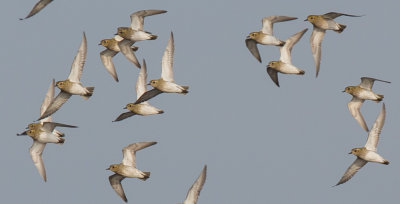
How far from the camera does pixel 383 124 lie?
5906 cm

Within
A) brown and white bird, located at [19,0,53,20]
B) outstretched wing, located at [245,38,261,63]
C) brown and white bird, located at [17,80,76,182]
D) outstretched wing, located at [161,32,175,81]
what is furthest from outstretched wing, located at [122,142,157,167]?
brown and white bird, located at [19,0,53,20]

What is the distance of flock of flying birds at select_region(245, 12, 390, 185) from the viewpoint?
193 feet

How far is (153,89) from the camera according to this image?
2320 inches

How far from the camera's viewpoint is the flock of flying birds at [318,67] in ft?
193

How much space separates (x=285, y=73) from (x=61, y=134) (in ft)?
40.1

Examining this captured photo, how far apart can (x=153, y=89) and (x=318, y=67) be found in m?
8.89

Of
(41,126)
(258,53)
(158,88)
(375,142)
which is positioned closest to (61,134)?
(41,126)

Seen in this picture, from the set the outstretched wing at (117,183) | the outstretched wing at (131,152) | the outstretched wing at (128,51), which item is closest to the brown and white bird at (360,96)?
Result: the outstretched wing at (131,152)

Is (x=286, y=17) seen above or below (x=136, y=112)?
above

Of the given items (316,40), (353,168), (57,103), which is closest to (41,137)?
(57,103)

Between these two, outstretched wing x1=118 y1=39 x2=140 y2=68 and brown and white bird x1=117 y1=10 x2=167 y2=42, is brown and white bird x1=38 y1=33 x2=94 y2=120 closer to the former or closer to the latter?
brown and white bird x1=117 y1=10 x2=167 y2=42

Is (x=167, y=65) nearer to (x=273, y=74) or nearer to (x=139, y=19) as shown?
(x=139, y=19)

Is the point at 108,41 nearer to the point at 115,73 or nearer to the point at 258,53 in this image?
the point at 115,73

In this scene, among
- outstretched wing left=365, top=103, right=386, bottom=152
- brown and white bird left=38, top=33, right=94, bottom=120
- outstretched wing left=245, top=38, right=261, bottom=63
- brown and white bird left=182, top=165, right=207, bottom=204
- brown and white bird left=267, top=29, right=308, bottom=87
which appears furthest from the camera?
outstretched wing left=245, top=38, right=261, bottom=63
